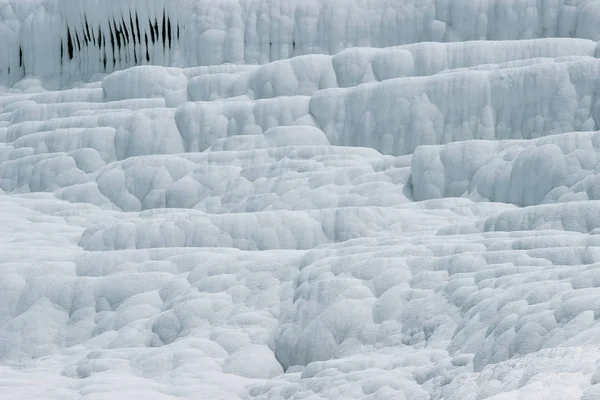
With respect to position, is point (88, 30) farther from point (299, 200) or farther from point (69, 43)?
point (299, 200)

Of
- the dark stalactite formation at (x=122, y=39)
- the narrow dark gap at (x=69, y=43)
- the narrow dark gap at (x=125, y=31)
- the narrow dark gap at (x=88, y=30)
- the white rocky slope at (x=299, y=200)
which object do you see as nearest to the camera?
the white rocky slope at (x=299, y=200)

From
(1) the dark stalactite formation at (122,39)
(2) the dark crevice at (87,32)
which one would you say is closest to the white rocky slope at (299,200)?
(1) the dark stalactite formation at (122,39)

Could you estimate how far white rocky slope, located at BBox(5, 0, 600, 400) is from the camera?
27.6 feet

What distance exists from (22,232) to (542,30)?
10.8 metres

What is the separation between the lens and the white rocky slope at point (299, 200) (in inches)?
331

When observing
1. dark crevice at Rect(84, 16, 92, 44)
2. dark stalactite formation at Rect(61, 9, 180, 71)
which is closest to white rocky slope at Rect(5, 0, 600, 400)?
dark stalactite formation at Rect(61, 9, 180, 71)

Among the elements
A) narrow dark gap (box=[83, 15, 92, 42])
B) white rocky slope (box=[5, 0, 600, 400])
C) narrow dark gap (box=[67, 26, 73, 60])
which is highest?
narrow dark gap (box=[83, 15, 92, 42])

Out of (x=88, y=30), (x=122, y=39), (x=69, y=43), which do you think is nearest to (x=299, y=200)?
(x=122, y=39)

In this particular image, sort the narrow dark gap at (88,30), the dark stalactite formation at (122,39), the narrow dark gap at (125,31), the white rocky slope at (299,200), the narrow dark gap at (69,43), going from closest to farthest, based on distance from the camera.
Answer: the white rocky slope at (299,200), the dark stalactite formation at (122,39), the narrow dark gap at (125,31), the narrow dark gap at (88,30), the narrow dark gap at (69,43)

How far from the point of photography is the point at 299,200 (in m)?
14.3

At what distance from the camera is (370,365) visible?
8.15 m

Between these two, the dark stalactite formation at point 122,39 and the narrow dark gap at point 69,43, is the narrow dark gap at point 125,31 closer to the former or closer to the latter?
the dark stalactite formation at point 122,39

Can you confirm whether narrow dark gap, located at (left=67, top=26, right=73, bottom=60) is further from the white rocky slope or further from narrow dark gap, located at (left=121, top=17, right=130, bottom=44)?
narrow dark gap, located at (left=121, top=17, right=130, bottom=44)

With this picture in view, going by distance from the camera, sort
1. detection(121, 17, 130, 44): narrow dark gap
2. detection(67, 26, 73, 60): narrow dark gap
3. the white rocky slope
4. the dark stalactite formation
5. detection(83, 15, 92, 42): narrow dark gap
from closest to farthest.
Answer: the white rocky slope, the dark stalactite formation, detection(121, 17, 130, 44): narrow dark gap, detection(83, 15, 92, 42): narrow dark gap, detection(67, 26, 73, 60): narrow dark gap
